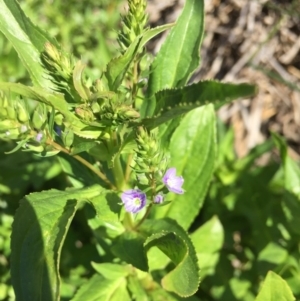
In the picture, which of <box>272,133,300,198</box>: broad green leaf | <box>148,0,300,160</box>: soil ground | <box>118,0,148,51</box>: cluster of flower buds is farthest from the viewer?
<box>148,0,300,160</box>: soil ground

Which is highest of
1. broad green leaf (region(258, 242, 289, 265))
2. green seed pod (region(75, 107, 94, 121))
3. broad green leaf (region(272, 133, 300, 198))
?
green seed pod (region(75, 107, 94, 121))

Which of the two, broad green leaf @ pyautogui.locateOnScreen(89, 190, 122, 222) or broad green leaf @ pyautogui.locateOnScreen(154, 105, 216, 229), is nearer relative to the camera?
broad green leaf @ pyautogui.locateOnScreen(89, 190, 122, 222)

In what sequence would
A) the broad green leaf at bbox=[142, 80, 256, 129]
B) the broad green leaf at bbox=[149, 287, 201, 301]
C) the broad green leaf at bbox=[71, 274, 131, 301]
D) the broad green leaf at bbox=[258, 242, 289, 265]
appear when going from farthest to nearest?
the broad green leaf at bbox=[258, 242, 289, 265] → the broad green leaf at bbox=[149, 287, 201, 301] → the broad green leaf at bbox=[71, 274, 131, 301] → the broad green leaf at bbox=[142, 80, 256, 129]

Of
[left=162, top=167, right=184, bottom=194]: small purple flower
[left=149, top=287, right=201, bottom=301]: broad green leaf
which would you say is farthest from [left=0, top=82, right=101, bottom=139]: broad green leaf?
[left=149, top=287, right=201, bottom=301]: broad green leaf

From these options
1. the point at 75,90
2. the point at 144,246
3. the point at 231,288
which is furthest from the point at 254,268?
the point at 75,90

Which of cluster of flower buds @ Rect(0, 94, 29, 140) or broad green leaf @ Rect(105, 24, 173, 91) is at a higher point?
broad green leaf @ Rect(105, 24, 173, 91)

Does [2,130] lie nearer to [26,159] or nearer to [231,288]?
[26,159]

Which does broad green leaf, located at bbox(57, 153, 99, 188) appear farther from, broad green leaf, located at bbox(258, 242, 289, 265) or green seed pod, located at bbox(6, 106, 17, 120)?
broad green leaf, located at bbox(258, 242, 289, 265)
